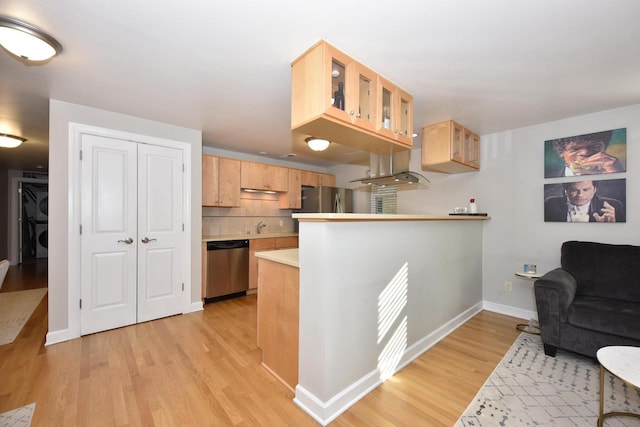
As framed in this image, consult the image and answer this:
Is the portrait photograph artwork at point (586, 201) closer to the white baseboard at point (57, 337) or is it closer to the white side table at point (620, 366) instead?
the white side table at point (620, 366)

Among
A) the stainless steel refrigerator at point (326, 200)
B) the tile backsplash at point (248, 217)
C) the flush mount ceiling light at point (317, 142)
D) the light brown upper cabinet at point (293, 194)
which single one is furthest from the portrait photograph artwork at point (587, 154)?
the tile backsplash at point (248, 217)

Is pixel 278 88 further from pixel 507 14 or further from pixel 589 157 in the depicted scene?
pixel 589 157

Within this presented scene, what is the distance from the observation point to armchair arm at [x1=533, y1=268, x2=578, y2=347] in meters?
2.37

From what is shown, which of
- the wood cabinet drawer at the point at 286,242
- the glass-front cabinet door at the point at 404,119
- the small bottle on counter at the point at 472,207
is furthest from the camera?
the wood cabinet drawer at the point at 286,242

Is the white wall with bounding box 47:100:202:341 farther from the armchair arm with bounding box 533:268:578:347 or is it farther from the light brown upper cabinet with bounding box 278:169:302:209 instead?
the armchair arm with bounding box 533:268:578:347

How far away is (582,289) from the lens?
2725mm

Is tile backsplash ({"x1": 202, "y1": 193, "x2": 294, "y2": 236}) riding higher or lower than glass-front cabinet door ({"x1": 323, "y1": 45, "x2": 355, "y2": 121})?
lower

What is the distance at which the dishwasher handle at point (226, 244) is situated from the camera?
3885mm

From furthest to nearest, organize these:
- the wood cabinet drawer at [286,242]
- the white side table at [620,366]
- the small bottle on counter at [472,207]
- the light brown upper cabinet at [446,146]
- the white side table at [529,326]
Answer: the wood cabinet drawer at [286,242], the small bottle on counter at [472,207], the light brown upper cabinet at [446,146], the white side table at [529,326], the white side table at [620,366]

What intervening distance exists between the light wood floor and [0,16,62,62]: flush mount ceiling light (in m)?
2.23

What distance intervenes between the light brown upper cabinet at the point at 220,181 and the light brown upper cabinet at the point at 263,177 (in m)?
0.15

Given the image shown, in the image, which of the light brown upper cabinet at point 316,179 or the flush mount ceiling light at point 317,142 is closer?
the flush mount ceiling light at point 317,142

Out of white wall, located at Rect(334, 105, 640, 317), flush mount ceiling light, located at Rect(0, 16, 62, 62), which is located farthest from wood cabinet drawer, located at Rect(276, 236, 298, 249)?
flush mount ceiling light, located at Rect(0, 16, 62, 62)

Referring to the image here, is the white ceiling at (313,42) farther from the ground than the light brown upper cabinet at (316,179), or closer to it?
farther from the ground
